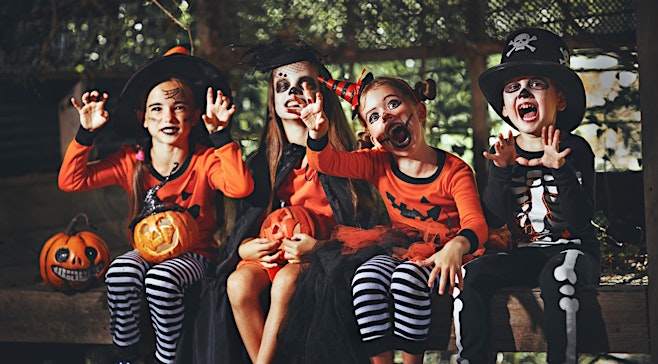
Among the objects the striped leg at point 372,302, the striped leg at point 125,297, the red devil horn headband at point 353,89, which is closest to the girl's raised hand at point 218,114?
the red devil horn headband at point 353,89

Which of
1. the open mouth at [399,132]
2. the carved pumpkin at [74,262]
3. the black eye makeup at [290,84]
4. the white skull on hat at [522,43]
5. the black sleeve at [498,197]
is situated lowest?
the carved pumpkin at [74,262]

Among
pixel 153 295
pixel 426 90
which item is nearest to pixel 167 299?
pixel 153 295

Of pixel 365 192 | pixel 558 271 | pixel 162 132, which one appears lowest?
pixel 558 271

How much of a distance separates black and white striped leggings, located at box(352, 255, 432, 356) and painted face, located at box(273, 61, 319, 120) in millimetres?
987

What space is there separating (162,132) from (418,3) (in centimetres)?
180

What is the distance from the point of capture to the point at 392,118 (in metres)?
4.48

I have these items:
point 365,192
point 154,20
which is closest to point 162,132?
point 365,192

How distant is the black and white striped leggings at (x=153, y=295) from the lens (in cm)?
451

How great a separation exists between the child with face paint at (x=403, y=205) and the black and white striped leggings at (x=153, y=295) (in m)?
0.85

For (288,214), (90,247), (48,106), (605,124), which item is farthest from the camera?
(48,106)

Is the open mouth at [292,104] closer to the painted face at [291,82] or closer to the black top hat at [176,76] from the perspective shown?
the painted face at [291,82]

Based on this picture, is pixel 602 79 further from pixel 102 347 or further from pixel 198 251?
pixel 102 347

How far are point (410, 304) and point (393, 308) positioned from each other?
11cm

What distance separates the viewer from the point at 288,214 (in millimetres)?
4594
